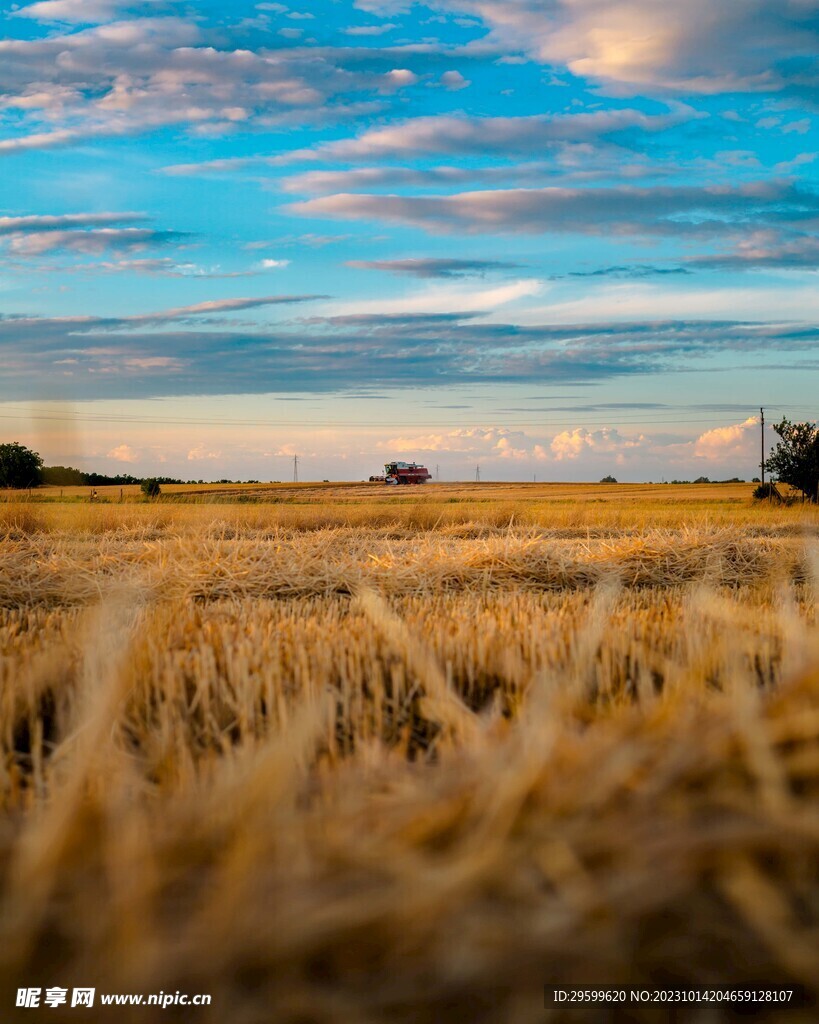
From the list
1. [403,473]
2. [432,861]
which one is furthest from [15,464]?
[432,861]

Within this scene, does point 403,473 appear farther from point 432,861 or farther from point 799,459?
point 432,861

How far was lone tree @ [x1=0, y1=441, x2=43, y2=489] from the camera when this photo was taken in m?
58.1

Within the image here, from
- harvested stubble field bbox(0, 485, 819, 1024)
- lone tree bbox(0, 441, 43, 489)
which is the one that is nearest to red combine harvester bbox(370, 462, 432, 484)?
lone tree bbox(0, 441, 43, 489)

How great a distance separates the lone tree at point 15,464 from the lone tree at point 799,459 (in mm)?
42122

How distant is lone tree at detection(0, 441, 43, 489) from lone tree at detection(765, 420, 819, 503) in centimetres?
4212

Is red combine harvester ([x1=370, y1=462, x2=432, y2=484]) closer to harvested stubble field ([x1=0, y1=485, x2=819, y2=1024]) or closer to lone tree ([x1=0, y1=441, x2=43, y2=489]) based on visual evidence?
lone tree ([x1=0, y1=441, x2=43, y2=489])

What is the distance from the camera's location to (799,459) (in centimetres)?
4719

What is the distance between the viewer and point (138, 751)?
2.55 meters

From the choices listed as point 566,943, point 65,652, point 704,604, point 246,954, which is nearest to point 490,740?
point 566,943

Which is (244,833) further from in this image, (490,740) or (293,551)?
(293,551)

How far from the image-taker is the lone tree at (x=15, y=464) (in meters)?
58.1

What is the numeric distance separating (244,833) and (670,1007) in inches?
26.6

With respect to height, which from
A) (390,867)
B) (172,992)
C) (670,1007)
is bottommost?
(670,1007)

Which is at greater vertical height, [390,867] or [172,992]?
[390,867]
